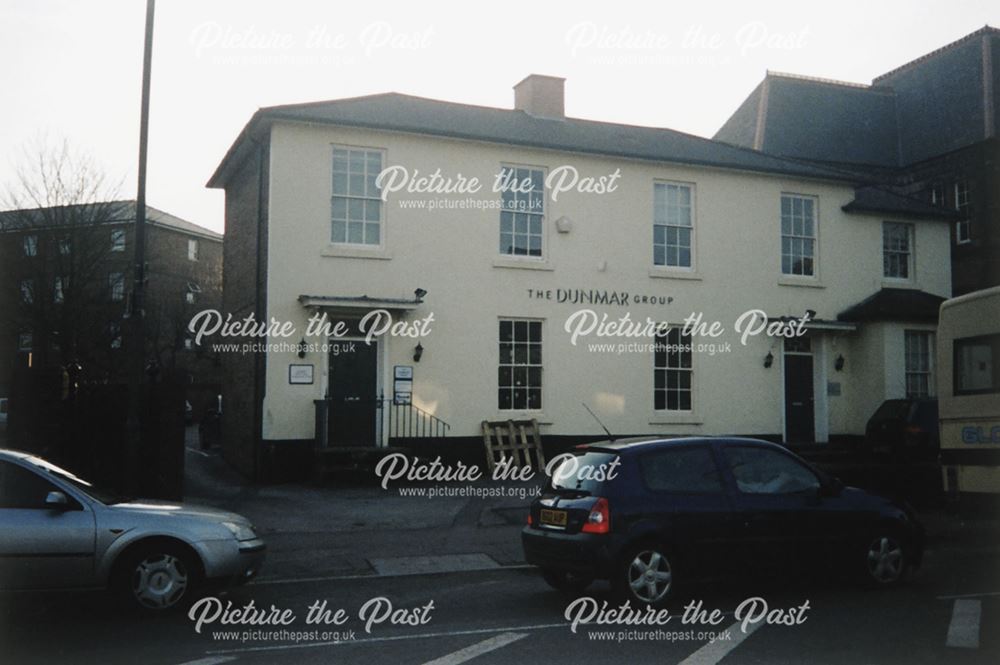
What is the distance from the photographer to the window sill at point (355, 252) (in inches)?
695

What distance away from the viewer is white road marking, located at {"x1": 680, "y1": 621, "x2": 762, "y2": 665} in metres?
6.45

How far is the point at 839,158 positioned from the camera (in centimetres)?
3916

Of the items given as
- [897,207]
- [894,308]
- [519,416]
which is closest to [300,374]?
[519,416]

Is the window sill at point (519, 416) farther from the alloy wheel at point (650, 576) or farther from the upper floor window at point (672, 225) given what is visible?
the alloy wheel at point (650, 576)

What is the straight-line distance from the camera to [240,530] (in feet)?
28.3

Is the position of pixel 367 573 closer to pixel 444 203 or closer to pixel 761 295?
pixel 444 203

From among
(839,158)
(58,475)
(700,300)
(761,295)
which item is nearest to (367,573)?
(58,475)

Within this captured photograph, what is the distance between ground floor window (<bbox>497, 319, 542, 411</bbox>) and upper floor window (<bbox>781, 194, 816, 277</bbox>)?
21.9ft

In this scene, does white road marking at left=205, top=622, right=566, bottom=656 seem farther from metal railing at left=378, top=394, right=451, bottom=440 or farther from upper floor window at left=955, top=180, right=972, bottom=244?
upper floor window at left=955, top=180, right=972, bottom=244

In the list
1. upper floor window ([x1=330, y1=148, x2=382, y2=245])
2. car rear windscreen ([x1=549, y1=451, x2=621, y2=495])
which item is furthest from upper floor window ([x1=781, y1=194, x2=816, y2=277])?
car rear windscreen ([x1=549, y1=451, x2=621, y2=495])

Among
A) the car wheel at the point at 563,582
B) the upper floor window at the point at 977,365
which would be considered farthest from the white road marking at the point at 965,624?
the upper floor window at the point at 977,365

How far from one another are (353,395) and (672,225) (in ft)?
26.8

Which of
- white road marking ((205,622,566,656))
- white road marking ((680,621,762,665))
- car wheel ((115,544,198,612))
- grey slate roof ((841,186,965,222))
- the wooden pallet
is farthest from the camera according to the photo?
grey slate roof ((841,186,965,222))

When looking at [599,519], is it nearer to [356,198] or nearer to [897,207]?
[356,198]
